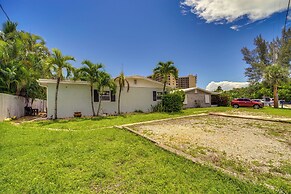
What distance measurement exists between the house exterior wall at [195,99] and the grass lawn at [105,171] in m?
18.9

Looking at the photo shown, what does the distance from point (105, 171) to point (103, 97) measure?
11.5 metres

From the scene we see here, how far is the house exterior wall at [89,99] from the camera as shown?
1233 cm

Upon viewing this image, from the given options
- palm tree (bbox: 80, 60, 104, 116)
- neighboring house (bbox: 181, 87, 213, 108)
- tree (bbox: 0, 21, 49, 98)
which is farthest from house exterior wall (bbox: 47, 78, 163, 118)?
neighboring house (bbox: 181, 87, 213, 108)

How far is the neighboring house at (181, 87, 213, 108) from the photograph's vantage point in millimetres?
22559

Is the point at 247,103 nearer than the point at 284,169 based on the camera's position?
No

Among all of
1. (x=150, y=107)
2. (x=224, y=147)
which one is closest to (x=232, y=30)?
(x=150, y=107)

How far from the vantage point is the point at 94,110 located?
543 inches

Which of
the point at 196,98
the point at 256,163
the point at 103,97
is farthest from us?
the point at 196,98

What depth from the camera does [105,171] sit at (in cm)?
324

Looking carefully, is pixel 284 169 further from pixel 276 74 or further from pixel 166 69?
pixel 276 74

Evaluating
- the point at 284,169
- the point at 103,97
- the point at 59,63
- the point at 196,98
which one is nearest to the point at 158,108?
the point at 103,97

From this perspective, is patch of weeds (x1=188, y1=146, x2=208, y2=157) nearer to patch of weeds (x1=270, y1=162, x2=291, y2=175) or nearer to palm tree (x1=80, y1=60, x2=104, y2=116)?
patch of weeds (x1=270, y1=162, x2=291, y2=175)

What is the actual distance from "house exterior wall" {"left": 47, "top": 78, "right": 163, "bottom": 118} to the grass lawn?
7752 millimetres

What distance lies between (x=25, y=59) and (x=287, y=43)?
3793 centimetres
